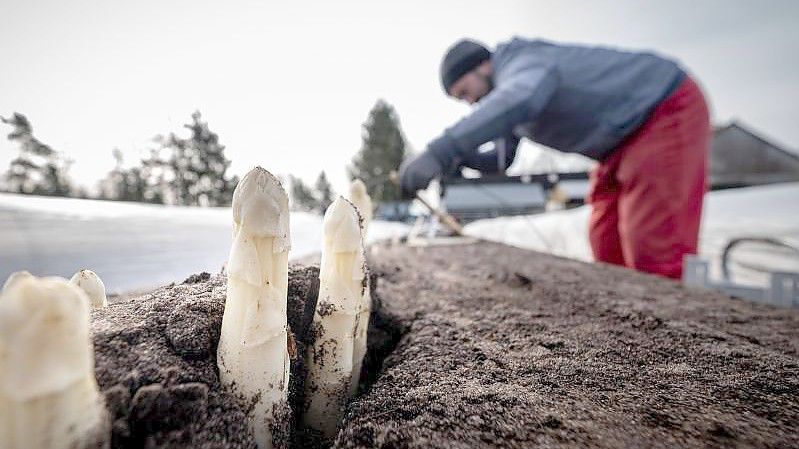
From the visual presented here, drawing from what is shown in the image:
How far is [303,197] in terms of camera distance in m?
1.21

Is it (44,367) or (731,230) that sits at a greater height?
(44,367)

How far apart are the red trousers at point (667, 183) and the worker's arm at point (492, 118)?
75cm

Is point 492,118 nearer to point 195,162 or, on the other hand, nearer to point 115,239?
point 195,162

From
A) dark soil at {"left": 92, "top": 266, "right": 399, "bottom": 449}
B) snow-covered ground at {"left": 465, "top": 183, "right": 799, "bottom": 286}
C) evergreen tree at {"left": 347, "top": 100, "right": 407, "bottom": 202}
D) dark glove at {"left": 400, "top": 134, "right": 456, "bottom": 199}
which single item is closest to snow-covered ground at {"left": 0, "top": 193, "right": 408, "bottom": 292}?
dark soil at {"left": 92, "top": 266, "right": 399, "bottom": 449}

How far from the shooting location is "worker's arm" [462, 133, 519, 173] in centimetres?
316

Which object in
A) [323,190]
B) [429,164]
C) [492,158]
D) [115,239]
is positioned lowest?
[115,239]

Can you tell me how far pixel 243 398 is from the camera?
408 mm

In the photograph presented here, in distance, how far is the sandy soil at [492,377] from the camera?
A: 36 cm

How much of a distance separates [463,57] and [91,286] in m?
2.74

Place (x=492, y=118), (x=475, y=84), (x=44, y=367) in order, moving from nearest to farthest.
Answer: (x=44, y=367) < (x=492, y=118) < (x=475, y=84)

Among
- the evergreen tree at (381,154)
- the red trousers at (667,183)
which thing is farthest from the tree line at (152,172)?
the red trousers at (667,183)

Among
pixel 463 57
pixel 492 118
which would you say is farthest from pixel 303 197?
pixel 463 57

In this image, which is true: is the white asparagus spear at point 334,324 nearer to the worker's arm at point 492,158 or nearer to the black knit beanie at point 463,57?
the black knit beanie at point 463,57

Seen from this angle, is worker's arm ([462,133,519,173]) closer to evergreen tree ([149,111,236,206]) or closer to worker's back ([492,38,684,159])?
worker's back ([492,38,684,159])
